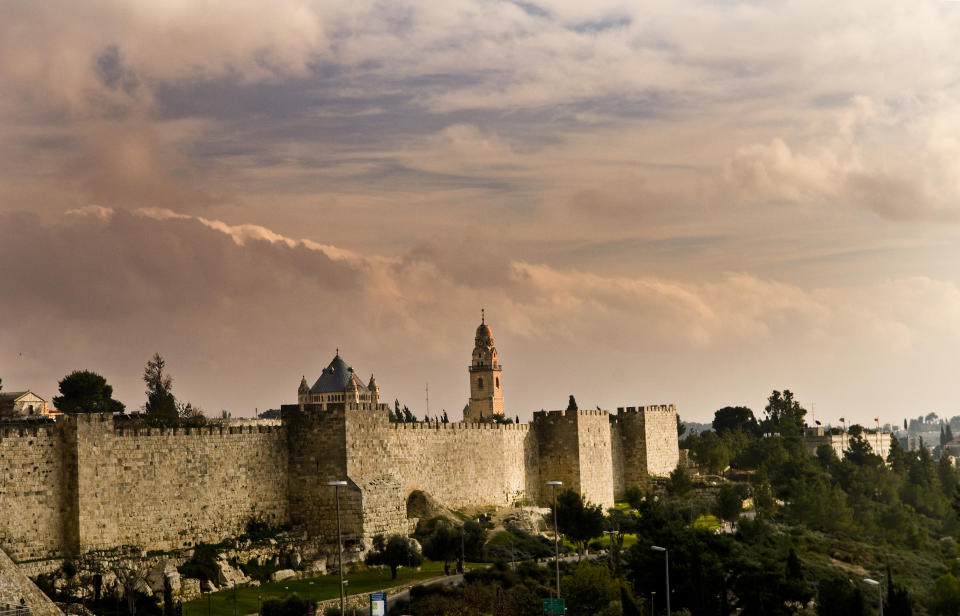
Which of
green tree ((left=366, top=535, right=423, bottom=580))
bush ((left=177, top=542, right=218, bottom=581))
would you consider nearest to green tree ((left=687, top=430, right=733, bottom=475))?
green tree ((left=366, top=535, right=423, bottom=580))

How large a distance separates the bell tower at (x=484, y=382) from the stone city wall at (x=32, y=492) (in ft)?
250

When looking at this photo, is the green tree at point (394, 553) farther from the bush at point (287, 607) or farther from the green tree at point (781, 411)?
the green tree at point (781, 411)

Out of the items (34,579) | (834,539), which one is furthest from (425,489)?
(834,539)

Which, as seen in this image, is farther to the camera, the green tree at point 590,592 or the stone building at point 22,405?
the stone building at point 22,405

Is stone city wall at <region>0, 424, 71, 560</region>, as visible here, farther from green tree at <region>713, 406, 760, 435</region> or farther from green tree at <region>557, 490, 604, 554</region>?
green tree at <region>713, 406, 760, 435</region>

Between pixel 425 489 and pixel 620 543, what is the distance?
7.98 m

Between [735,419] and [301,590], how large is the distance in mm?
66219

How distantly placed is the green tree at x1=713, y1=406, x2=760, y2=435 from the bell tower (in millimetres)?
21370

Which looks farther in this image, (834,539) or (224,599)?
(834,539)

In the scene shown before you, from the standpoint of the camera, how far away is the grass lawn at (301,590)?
31.4 m

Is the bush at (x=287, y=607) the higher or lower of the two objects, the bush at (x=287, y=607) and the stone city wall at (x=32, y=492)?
the lower

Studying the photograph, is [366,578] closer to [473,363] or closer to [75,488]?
[75,488]

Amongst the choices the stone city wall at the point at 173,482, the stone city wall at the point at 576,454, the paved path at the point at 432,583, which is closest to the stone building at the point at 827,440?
the stone city wall at the point at 576,454

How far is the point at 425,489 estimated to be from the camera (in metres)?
47.2
